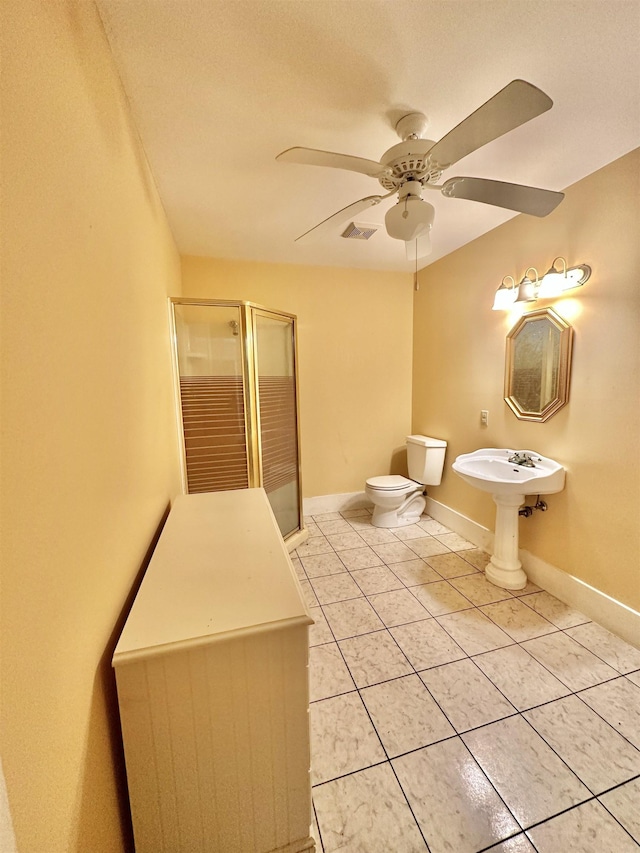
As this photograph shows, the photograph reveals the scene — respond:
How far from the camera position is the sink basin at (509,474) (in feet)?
6.35

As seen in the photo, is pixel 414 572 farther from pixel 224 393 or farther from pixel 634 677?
pixel 224 393

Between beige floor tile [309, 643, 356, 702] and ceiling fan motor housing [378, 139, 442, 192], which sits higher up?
ceiling fan motor housing [378, 139, 442, 192]

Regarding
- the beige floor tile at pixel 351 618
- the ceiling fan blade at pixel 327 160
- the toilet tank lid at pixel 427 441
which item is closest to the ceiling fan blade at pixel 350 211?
the ceiling fan blade at pixel 327 160

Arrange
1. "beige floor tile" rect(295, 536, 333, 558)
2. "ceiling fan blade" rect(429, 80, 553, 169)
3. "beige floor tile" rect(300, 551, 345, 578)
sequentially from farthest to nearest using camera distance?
"beige floor tile" rect(295, 536, 333, 558)
"beige floor tile" rect(300, 551, 345, 578)
"ceiling fan blade" rect(429, 80, 553, 169)

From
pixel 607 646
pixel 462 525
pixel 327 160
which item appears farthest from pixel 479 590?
pixel 327 160

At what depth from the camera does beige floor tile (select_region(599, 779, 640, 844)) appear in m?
1.03

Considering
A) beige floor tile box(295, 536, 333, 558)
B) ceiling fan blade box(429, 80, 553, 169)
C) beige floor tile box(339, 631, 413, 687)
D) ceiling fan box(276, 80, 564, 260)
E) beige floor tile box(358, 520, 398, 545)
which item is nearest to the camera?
ceiling fan blade box(429, 80, 553, 169)

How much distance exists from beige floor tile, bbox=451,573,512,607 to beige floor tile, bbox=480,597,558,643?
0.05 m

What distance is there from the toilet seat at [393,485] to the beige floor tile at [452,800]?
1814mm

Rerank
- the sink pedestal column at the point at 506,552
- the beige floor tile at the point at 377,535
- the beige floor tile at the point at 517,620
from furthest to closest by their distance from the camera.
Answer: the beige floor tile at the point at 377,535 < the sink pedestal column at the point at 506,552 < the beige floor tile at the point at 517,620

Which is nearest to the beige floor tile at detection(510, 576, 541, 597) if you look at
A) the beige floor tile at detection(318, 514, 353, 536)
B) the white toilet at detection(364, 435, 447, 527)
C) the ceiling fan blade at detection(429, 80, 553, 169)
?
the white toilet at detection(364, 435, 447, 527)

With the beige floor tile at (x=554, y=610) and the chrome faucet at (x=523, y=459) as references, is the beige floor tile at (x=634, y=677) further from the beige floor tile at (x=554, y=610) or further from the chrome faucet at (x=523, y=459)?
the chrome faucet at (x=523, y=459)

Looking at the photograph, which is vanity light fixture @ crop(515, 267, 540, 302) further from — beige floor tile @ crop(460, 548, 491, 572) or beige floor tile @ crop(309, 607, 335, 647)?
beige floor tile @ crop(309, 607, 335, 647)

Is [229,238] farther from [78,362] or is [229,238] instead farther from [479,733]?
[479,733]
